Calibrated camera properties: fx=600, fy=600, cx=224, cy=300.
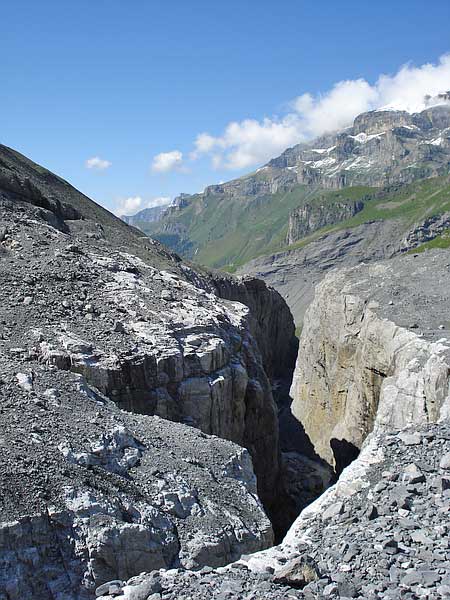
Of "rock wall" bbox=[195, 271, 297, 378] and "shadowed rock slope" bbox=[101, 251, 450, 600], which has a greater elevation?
"rock wall" bbox=[195, 271, 297, 378]

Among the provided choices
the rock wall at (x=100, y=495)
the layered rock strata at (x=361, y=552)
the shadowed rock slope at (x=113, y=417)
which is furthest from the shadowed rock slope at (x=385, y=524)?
the shadowed rock slope at (x=113, y=417)

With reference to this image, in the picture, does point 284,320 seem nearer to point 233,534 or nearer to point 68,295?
point 68,295

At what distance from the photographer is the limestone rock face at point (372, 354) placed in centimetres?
3241

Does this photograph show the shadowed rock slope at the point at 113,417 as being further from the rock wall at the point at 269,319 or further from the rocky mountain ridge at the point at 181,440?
the rock wall at the point at 269,319

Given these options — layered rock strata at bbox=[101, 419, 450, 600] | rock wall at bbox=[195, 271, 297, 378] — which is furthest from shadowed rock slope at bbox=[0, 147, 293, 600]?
rock wall at bbox=[195, 271, 297, 378]

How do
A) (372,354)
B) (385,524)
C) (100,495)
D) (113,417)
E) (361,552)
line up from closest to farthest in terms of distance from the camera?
1. (361,552)
2. (385,524)
3. (100,495)
4. (113,417)
5. (372,354)

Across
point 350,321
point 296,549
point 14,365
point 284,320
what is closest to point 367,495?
point 296,549

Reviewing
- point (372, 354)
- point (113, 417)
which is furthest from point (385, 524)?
point (372, 354)

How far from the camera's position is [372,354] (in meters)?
42.4

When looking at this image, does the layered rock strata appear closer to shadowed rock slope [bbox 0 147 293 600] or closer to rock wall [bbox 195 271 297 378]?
shadowed rock slope [bbox 0 147 293 600]

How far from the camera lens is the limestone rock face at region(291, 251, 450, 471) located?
3241 cm

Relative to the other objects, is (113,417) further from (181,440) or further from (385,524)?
(385,524)

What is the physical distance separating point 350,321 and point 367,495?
1337 inches

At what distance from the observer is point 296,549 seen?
14.7 meters
